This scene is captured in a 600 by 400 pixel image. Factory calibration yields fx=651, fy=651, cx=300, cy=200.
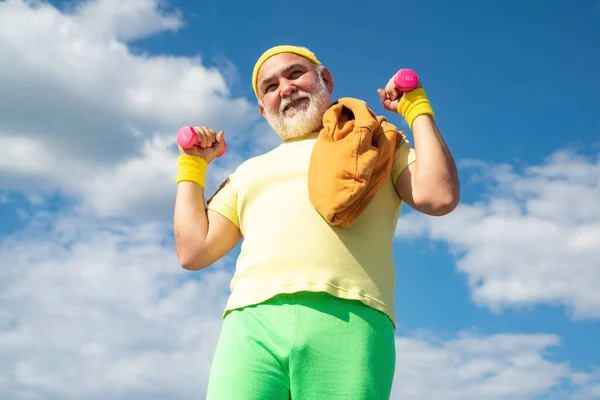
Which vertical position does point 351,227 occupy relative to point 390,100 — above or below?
below

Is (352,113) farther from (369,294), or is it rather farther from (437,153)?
(369,294)

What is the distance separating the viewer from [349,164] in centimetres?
301

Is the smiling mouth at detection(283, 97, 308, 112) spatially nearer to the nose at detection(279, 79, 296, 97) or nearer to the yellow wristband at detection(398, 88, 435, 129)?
the nose at detection(279, 79, 296, 97)

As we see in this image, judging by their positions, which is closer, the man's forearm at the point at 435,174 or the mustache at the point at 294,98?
the man's forearm at the point at 435,174

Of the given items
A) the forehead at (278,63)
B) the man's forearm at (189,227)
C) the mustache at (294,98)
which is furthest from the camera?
the forehead at (278,63)

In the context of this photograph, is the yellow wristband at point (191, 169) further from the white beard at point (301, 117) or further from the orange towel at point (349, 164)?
the orange towel at point (349, 164)

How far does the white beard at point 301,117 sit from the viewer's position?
11.9 feet

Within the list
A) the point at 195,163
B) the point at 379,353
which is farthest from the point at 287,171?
the point at 379,353

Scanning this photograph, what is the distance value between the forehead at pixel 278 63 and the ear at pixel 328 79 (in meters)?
0.15

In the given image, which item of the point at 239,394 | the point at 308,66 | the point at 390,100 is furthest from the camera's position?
the point at 308,66

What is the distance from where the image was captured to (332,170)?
9.90ft

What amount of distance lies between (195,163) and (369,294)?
55.4 inches

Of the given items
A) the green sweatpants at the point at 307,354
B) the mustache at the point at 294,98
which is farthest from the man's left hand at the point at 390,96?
the green sweatpants at the point at 307,354

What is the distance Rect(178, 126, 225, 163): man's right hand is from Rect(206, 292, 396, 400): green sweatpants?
1238 millimetres
